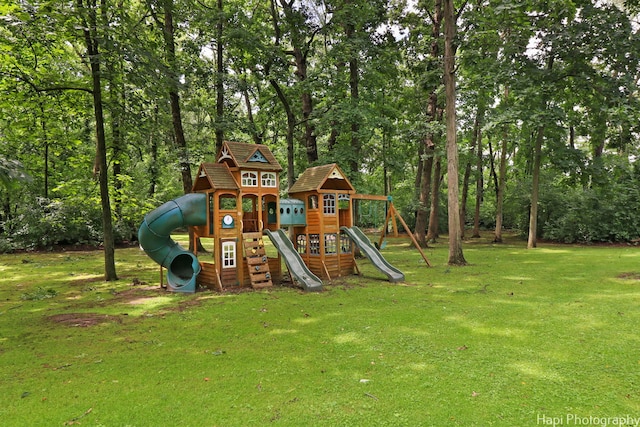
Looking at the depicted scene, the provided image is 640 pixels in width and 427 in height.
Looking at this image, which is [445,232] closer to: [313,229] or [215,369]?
[313,229]

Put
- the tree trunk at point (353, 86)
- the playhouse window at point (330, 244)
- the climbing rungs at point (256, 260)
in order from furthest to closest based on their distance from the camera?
the tree trunk at point (353, 86) < the playhouse window at point (330, 244) < the climbing rungs at point (256, 260)

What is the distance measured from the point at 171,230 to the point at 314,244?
4.85m

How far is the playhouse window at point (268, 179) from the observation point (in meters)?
12.1

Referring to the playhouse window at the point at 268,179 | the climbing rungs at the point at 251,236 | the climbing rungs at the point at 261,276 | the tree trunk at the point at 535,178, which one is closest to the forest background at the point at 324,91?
the tree trunk at the point at 535,178

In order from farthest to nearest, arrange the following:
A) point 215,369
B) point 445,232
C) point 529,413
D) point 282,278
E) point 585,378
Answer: point 445,232
point 282,278
point 215,369
point 585,378
point 529,413

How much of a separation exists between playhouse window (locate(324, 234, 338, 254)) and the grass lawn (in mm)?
2999

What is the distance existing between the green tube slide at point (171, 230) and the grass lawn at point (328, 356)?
957mm

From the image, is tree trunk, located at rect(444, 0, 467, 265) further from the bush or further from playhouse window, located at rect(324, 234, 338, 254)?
the bush

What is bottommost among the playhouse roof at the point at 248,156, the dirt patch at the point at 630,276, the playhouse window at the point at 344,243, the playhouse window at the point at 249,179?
the dirt patch at the point at 630,276

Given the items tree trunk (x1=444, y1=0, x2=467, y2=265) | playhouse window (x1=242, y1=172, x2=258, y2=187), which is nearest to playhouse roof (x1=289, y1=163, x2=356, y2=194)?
playhouse window (x1=242, y1=172, x2=258, y2=187)

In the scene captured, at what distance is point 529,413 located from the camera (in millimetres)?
3584

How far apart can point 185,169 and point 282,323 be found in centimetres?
1217

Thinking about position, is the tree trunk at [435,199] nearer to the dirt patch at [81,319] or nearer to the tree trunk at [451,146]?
the tree trunk at [451,146]

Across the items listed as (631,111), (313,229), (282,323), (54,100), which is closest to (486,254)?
(631,111)
